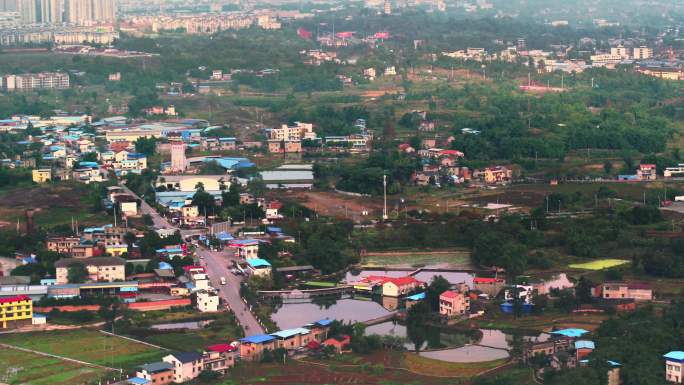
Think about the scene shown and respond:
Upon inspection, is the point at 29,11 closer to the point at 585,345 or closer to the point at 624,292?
the point at 624,292

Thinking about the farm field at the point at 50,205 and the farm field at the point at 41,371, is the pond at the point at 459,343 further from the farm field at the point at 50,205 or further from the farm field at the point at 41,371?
the farm field at the point at 50,205

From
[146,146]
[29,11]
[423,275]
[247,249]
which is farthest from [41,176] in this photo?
[29,11]

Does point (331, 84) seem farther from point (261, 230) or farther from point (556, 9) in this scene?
point (556, 9)

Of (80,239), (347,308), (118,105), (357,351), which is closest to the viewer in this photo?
(357,351)

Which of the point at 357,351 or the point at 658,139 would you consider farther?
the point at 658,139

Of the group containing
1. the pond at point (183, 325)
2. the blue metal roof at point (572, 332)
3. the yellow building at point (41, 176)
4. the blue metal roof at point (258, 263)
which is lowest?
the pond at point (183, 325)

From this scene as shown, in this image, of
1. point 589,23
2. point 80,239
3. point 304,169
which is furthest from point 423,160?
point 589,23

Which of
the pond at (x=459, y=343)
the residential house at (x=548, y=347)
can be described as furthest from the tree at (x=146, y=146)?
the residential house at (x=548, y=347)
